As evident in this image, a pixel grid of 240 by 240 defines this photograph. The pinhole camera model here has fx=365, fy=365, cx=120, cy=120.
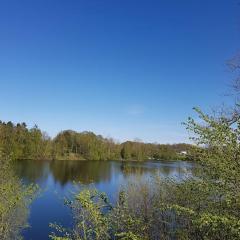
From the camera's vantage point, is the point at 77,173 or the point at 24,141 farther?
the point at 24,141

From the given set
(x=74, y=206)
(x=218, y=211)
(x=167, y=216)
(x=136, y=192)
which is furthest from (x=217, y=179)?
(x=136, y=192)

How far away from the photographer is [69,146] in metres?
124

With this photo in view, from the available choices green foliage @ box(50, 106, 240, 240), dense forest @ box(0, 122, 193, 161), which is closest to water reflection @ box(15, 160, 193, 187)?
green foliage @ box(50, 106, 240, 240)

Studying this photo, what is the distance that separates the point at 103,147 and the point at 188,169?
119518 millimetres

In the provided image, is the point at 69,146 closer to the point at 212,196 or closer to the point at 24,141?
the point at 24,141

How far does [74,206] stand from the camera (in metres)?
6.79

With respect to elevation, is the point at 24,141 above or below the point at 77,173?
above

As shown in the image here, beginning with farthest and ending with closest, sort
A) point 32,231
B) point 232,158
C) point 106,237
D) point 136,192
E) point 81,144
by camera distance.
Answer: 1. point 81,144
2. point 32,231
3. point 136,192
4. point 106,237
5. point 232,158

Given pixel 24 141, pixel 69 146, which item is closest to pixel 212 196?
pixel 24 141

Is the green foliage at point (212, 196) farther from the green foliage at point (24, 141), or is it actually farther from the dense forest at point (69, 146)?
the green foliage at point (24, 141)

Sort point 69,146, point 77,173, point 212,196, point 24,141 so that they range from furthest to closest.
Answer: point 69,146, point 24,141, point 77,173, point 212,196

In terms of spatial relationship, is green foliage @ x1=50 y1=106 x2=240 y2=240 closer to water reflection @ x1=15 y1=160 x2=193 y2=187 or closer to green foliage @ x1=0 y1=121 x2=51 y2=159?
water reflection @ x1=15 y1=160 x2=193 y2=187

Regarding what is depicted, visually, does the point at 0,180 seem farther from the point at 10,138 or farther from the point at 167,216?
the point at 10,138

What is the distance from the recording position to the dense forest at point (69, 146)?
99.8m
